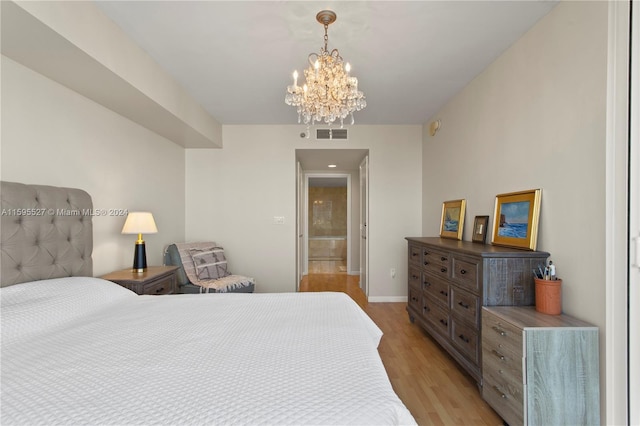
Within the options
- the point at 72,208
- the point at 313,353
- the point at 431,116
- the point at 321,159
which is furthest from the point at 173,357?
the point at 321,159

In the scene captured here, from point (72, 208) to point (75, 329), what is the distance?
1067mm

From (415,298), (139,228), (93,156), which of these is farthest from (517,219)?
(93,156)

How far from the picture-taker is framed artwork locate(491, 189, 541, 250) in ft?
6.35

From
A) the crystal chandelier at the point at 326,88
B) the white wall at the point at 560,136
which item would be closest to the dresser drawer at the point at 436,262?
the white wall at the point at 560,136

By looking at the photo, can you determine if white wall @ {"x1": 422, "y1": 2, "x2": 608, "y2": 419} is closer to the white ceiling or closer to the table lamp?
the white ceiling

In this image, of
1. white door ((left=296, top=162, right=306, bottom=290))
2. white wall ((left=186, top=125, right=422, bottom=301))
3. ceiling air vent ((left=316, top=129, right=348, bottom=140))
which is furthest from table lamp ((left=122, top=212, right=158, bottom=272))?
ceiling air vent ((left=316, top=129, right=348, bottom=140))

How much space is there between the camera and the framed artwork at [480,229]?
2.52 metres

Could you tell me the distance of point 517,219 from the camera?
2.10 meters

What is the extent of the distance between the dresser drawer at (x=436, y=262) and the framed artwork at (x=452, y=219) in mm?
409

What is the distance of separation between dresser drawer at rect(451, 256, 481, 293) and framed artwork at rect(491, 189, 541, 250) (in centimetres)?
33

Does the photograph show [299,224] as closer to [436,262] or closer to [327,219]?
[436,262]

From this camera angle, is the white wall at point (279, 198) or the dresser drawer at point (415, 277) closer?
the dresser drawer at point (415, 277)

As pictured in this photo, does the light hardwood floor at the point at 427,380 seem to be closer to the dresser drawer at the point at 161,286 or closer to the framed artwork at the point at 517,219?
the framed artwork at the point at 517,219

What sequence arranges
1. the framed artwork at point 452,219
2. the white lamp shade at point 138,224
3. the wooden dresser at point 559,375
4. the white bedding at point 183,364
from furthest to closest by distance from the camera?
1. the framed artwork at point 452,219
2. the white lamp shade at point 138,224
3. the wooden dresser at point 559,375
4. the white bedding at point 183,364
